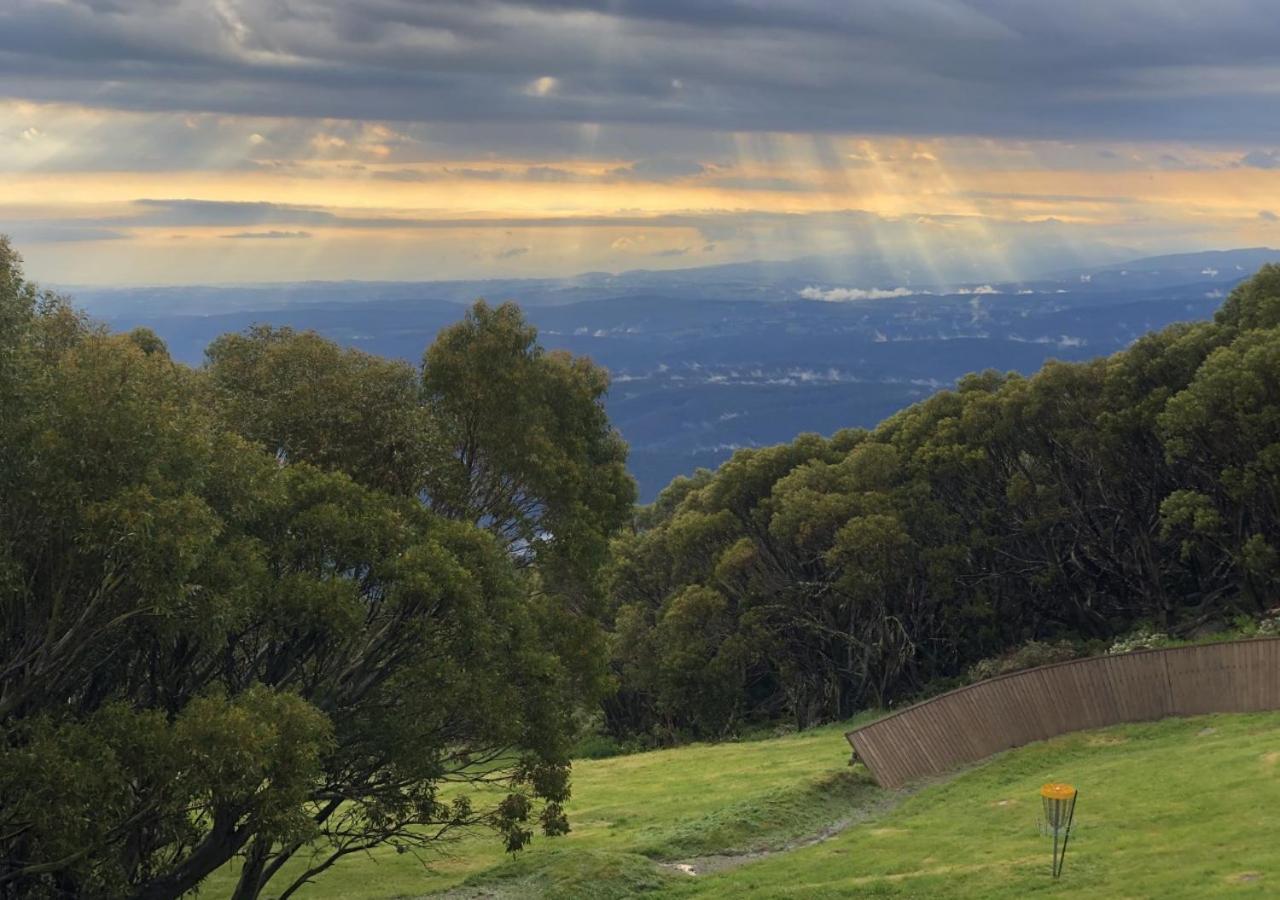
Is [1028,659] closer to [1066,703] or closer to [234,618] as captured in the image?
[1066,703]

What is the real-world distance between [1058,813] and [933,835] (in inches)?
199

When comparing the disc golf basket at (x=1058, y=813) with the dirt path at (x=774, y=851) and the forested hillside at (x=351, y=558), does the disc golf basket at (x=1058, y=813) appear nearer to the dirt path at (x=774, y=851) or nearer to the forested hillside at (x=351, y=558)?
the dirt path at (x=774, y=851)

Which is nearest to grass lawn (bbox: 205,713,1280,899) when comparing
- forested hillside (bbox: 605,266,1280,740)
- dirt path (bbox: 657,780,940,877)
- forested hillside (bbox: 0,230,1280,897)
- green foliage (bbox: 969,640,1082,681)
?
dirt path (bbox: 657,780,940,877)

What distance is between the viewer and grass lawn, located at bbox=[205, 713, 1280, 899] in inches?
764

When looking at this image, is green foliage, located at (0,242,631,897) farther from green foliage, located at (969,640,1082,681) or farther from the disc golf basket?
green foliage, located at (969,640,1082,681)

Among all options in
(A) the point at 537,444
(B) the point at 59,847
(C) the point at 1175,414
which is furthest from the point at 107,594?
(C) the point at 1175,414

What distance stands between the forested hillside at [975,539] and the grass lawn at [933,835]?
483 inches

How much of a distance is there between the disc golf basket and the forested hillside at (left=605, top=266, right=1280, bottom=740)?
18792mm

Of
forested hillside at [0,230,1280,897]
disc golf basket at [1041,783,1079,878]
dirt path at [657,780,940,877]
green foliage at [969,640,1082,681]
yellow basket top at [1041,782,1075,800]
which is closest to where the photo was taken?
forested hillside at [0,230,1280,897]

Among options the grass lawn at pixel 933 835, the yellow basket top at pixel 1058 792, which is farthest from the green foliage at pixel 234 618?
the yellow basket top at pixel 1058 792

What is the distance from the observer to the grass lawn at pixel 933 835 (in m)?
19.4

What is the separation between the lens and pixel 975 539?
1863 inches

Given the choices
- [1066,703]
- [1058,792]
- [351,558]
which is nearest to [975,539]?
[1066,703]

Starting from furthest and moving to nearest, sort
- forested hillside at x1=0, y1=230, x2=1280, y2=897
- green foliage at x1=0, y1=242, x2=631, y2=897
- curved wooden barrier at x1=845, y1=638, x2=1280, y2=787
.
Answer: curved wooden barrier at x1=845, y1=638, x2=1280, y2=787
forested hillside at x1=0, y1=230, x2=1280, y2=897
green foliage at x1=0, y1=242, x2=631, y2=897
